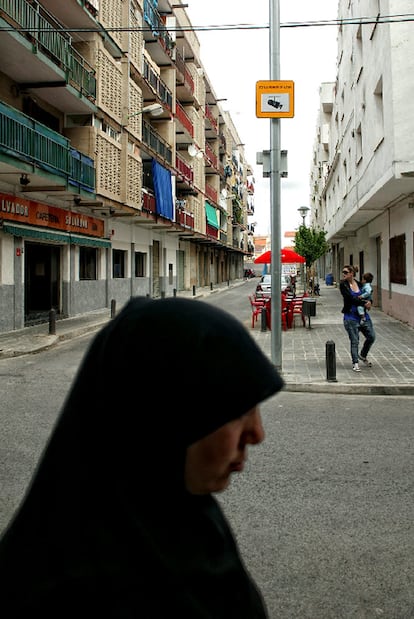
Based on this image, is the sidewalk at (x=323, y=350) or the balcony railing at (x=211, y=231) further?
the balcony railing at (x=211, y=231)

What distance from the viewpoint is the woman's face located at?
3.14 ft

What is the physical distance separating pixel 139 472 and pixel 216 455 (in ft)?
0.46

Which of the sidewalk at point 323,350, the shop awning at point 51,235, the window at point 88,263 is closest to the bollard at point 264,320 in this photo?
the sidewalk at point 323,350

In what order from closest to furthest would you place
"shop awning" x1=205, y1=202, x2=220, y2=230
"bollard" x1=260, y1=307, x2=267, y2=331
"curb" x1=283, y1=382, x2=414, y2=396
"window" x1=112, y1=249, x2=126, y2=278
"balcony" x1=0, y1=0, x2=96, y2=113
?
1. "curb" x1=283, y1=382, x2=414, y2=396
2. "balcony" x1=0, y1=0, x2=96, y2=113
3. "bollard" x1=260, y1=307, x2=267, y2=331
4. "window" x1=112, y1=249, x2=126, y2=278
5. "shop awning" x1=205, y1=202, x2=220, y2=230

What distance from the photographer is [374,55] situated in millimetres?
15719

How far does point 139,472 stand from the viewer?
0.95 meters

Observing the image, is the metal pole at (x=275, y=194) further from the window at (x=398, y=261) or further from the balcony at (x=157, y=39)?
the balcony at (x=157, y=39)

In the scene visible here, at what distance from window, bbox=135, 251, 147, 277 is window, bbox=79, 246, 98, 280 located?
592cm

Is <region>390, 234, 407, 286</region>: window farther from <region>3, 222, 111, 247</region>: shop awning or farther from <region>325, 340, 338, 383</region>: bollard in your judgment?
<region>3, 222, 111, 247</region>: shop awning

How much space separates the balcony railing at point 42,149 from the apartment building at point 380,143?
8079mm

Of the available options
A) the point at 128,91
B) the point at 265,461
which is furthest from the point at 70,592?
the point at 128,91

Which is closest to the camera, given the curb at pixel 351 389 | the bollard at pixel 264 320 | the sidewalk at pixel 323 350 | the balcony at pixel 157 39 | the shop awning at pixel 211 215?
the curb at pixel 351 389

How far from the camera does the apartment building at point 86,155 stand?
14453 millimetres

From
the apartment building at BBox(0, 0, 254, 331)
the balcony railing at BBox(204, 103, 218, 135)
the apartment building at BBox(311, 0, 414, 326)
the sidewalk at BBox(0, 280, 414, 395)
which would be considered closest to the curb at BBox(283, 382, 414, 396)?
the sidewalk at BBox(0, 280, 414, 395)
